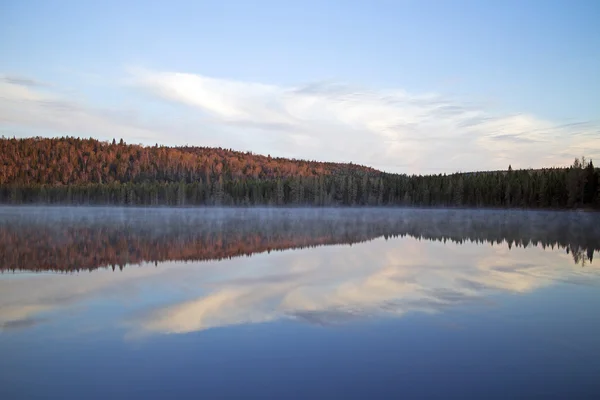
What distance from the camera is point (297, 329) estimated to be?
7941 millimetres

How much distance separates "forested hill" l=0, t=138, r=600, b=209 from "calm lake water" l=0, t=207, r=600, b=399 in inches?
2335

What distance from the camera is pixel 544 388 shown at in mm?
5641

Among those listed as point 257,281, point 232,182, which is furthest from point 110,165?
point 257,281

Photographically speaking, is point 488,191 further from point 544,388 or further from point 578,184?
point 544,388

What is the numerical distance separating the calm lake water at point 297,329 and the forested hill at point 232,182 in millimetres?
59313

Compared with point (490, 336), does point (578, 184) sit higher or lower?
Answer: higher

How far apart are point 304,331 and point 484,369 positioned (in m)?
2.82

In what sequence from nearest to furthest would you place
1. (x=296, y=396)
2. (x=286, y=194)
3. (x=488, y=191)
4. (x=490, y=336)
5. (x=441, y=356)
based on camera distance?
(x=296, y=396)
(x=441, y=356)
(x=490, y=336)
(x=488, y=191)
(x=286, y=194)

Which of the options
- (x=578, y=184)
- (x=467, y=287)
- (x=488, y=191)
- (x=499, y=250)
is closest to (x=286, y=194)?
(x=488, y=191)

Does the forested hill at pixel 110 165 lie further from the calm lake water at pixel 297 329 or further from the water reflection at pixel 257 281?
the calm lake water at pixel 297 329

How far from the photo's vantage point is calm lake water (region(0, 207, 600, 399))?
18.9 ft

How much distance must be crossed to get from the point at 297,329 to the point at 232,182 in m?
A: 98.6

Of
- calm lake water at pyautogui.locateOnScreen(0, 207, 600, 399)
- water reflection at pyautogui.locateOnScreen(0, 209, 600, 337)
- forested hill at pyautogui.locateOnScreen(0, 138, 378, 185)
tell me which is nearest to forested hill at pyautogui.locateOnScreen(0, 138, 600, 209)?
forested hill at pyautogui.locateOnScreen(0, 138, 378, 185)

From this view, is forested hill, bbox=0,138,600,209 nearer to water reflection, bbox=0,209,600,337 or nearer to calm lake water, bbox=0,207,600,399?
water reflection, bbox=0,209,600,337
